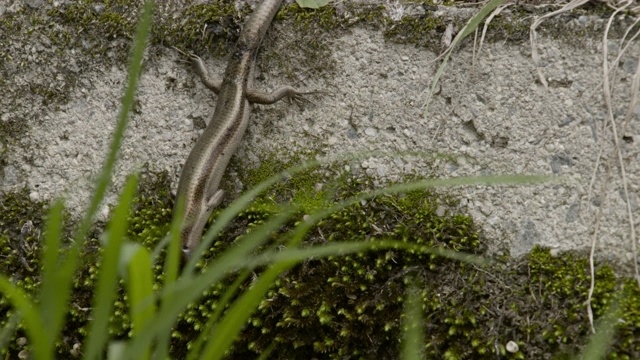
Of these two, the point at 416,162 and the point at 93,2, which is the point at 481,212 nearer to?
the point at 416,162

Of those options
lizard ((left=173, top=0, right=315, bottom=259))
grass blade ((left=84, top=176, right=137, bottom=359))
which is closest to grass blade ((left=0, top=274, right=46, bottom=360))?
grass blade ((left=84, top=176, right=137, bottom=359))

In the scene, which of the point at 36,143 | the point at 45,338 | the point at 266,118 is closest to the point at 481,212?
the point at 266,118

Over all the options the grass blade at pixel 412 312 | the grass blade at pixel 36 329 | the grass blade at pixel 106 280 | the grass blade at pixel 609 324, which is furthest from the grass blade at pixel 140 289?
the grass blade at pixel 609 324

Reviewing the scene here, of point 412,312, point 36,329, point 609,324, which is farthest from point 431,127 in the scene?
point 36,329

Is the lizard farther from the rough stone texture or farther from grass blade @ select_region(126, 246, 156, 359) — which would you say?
grass blade @ select_region(126, 246, 156, 359)

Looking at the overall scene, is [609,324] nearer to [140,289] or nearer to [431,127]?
[431,127]

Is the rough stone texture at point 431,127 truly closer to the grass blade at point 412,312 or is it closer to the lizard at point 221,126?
the lizard at point 221,126
